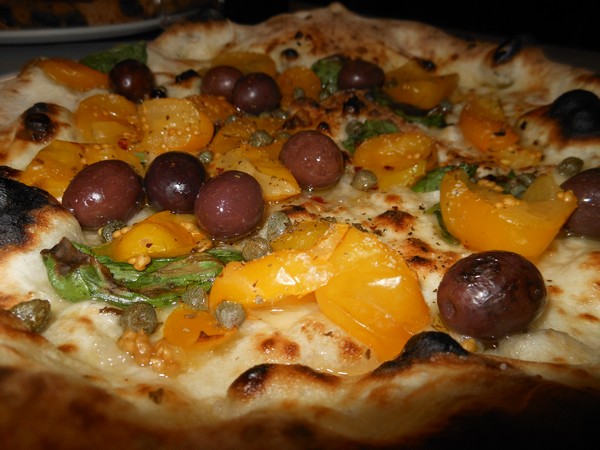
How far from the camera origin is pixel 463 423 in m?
2.62

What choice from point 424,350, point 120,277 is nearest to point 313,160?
point 120,277

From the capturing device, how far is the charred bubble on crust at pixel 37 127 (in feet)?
16.9

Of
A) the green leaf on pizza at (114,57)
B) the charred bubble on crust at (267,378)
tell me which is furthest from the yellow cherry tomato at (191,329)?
the green leaf on pizza at (114,57)

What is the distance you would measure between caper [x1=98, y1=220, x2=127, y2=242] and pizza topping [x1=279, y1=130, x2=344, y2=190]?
1.43 meters

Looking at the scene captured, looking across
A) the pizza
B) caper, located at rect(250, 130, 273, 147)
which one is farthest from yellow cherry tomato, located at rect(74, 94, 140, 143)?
caper, located at rect(250, 130, 273, 147)

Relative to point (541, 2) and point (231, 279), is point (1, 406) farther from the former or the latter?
point (541, 2)

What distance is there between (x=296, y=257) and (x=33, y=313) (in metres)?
1.56

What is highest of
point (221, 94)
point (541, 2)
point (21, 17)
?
point (21, 17)

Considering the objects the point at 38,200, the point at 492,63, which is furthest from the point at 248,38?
the point at 38,200

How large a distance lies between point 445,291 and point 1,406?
241 cm

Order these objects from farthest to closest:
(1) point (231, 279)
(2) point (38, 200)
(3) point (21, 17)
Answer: (3) point (21, 17) < (2) point (38, 200) < (1) point (231, 279)

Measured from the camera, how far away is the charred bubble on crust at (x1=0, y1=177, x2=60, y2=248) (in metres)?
3.96

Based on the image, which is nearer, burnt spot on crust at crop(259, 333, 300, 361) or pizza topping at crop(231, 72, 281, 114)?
burnt spot on crust at crop(259, 333, 300, 361)

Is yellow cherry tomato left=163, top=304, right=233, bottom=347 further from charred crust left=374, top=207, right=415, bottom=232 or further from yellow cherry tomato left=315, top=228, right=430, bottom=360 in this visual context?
charred crust left=374, top=207, right=415, bottom=232
